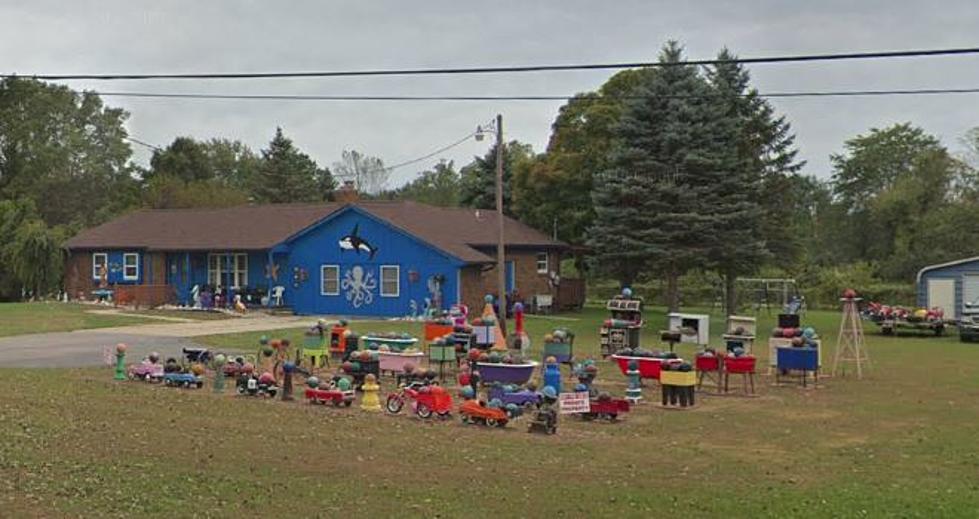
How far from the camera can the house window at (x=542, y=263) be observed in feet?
148

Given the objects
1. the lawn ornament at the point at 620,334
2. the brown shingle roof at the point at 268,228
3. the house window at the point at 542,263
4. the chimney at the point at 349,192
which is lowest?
the lawn ornament at the point at 620,334

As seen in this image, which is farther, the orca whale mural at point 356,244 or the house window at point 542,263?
the house window at point 542,263

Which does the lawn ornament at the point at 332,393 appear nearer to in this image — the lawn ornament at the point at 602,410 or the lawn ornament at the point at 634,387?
the lawn ornament at the point at 602,410

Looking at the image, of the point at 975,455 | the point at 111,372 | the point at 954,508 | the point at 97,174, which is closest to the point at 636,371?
the point at 975,455

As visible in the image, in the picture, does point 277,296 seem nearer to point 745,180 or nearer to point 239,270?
point 239,270

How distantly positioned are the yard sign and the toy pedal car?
6977 mm

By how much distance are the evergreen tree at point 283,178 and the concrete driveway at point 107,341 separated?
50114 mm

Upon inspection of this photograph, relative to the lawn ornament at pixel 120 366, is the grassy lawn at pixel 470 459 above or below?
below

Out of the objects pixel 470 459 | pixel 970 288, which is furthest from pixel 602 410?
pixel 970 288

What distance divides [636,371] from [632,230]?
770 inches

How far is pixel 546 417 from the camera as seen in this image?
13289mm

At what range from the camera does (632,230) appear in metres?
35.7

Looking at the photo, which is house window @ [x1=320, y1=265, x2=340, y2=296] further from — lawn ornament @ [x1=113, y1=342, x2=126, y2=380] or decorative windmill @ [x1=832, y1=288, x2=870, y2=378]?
decorative windmill @ [x1=832, y1=288, x2=870, y2=378]

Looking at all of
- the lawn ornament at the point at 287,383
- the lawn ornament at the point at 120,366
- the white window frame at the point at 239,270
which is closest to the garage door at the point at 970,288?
the lawn ornament at the point at 287,383
